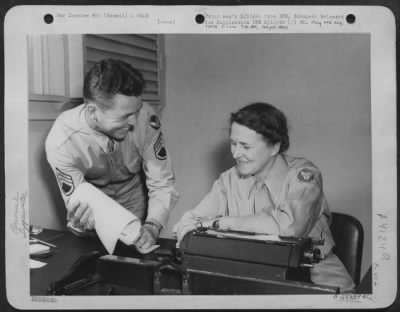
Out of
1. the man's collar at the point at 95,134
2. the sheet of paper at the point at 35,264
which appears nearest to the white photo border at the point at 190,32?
the sheet of paper at the point at 35,264

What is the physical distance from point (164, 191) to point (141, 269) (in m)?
0.16

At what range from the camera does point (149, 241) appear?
917 millimetres

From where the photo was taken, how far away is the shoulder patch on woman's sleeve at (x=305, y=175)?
902 millimetres

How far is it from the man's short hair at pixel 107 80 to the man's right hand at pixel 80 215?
0.68 feet

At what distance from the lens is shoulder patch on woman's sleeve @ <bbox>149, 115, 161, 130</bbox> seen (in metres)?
0.92

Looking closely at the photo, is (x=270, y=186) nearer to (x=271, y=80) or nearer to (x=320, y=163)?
(x=320, y=163)

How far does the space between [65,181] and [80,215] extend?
0.07 meters

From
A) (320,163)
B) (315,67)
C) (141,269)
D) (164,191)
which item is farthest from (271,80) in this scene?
(141,269)

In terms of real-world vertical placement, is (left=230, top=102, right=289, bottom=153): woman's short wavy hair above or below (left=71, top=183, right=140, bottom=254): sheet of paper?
above

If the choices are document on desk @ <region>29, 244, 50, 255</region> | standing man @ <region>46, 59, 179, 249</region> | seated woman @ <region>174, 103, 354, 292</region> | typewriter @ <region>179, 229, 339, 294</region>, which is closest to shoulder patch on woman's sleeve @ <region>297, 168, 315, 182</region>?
seated woman @ <region>174, 103, 354, 292</region>

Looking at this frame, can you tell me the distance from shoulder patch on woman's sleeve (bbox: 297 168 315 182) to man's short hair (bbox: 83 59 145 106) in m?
0.37

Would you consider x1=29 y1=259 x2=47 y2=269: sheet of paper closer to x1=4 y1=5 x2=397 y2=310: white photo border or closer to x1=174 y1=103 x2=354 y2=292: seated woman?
x1=4 y1=5 x2=397 y2=310: white photo border

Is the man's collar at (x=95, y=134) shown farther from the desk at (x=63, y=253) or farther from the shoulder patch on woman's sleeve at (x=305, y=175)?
the shoulder patch on woman's sleeve at (x=305, y=175)
